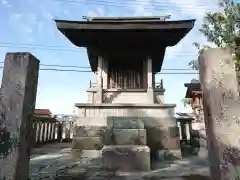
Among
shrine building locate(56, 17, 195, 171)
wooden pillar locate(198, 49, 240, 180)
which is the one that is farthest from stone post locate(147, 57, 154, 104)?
wooden pillar locate(198, 49, 240, 180)

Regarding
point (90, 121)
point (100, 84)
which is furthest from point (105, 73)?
point (90, 121)

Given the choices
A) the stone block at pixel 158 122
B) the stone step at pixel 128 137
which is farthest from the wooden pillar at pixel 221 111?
the stone block at pixel 158 122

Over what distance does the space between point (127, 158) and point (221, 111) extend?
3092 millimetres

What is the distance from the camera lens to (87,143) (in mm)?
8055

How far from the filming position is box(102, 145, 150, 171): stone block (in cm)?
548

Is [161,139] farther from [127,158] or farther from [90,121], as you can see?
[90,121]

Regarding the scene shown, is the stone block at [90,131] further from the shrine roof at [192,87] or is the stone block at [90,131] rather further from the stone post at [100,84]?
the shrine roof at [192,87]

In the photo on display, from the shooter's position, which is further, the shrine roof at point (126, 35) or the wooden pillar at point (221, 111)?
the shrine roof at point (126, 35)

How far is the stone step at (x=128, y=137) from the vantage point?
6219 millimetres

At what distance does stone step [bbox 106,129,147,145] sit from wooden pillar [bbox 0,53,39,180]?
2911mm

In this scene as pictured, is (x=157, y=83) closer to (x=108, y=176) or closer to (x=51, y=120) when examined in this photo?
(x=108, y=176)

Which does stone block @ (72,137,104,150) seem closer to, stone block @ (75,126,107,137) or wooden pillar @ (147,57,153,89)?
stone block @ (75,126,107,137)

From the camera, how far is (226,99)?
3.33 meters

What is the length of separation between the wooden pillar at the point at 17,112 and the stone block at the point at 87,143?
425 centimetres
